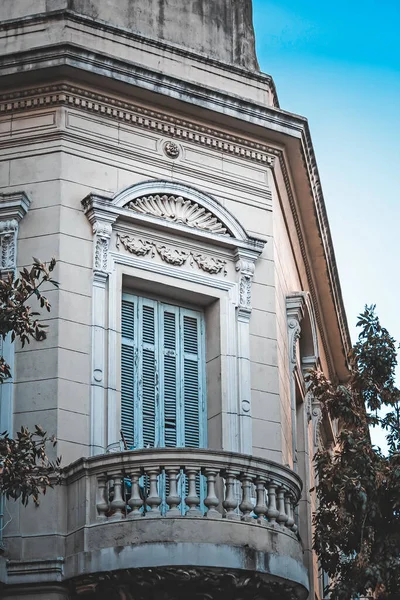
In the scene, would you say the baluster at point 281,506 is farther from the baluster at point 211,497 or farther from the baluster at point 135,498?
the baluster at point 135,498

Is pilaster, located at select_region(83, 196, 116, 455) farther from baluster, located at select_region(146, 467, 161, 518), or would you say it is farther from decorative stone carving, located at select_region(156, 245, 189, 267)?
baluster, located at select_region(146, 467, 161, 518)

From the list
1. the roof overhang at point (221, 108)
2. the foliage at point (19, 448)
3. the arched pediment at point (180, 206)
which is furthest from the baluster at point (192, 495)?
the roof overhang at point (221, 108)

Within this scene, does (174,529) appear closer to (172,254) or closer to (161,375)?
(161,375)

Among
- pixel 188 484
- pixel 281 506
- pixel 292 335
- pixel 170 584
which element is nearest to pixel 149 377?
pixel 188 484

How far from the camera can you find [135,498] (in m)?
14.1

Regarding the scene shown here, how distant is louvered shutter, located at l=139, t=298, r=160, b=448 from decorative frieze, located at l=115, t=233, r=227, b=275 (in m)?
0.61

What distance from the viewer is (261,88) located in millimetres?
18844

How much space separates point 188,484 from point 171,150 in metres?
5.04

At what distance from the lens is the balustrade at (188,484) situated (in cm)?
1415

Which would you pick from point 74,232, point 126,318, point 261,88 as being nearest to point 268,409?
point 126,318

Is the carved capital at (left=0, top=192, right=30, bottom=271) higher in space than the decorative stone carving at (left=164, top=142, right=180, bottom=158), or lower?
lower

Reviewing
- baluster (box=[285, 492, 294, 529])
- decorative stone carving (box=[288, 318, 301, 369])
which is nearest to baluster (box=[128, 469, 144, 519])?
baluster (box=[285, 492, 294, 529])

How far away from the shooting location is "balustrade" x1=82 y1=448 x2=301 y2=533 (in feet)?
46.4

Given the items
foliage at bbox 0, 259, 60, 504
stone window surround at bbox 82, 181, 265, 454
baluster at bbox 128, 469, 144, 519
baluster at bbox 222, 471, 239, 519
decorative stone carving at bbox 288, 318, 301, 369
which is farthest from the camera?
decorative stone carving at bbox 288, 318, 301, 369
